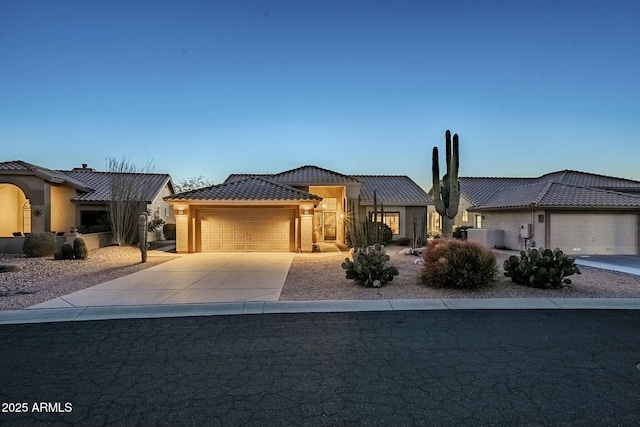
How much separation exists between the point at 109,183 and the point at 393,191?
21201 millimetres

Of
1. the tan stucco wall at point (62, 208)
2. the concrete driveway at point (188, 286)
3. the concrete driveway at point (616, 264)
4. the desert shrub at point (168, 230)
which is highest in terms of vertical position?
the tan stucco wall at point (62, 208)

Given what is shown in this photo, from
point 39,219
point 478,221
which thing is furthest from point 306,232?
point 39,219

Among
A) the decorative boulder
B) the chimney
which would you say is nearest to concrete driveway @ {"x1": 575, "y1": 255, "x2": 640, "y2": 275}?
the decorative boulder

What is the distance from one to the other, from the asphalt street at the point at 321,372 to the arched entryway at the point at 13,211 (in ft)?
71.9

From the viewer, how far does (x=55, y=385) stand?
13.0ft

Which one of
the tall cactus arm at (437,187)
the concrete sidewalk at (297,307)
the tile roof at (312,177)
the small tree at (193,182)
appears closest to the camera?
the concrete sidewalk at (297,307)

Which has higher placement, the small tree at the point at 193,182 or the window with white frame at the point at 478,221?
the small tree at the point at 193,182

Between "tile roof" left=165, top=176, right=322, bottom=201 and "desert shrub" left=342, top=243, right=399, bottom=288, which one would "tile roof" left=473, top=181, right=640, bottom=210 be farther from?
"desert shrub" left=342, top=243, right=399, bottom=288

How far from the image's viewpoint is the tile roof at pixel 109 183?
23328 mm

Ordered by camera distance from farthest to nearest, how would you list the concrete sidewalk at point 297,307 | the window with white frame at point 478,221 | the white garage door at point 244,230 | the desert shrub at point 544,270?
the window with white frame at point 478,221
the white garage door at point 244,230
the desert shrub at point 544,270
the concrete sidewalk at point 297,307

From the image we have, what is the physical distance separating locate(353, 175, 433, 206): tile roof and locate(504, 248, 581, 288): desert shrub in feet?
49.5

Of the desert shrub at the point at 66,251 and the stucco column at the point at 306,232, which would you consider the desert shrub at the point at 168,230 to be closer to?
the desert shrub at the point at 66,251

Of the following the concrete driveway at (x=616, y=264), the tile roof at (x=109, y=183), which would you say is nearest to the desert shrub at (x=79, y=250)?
the tile roof at (x=109, y=183)

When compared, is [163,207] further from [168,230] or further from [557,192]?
[557,192]
